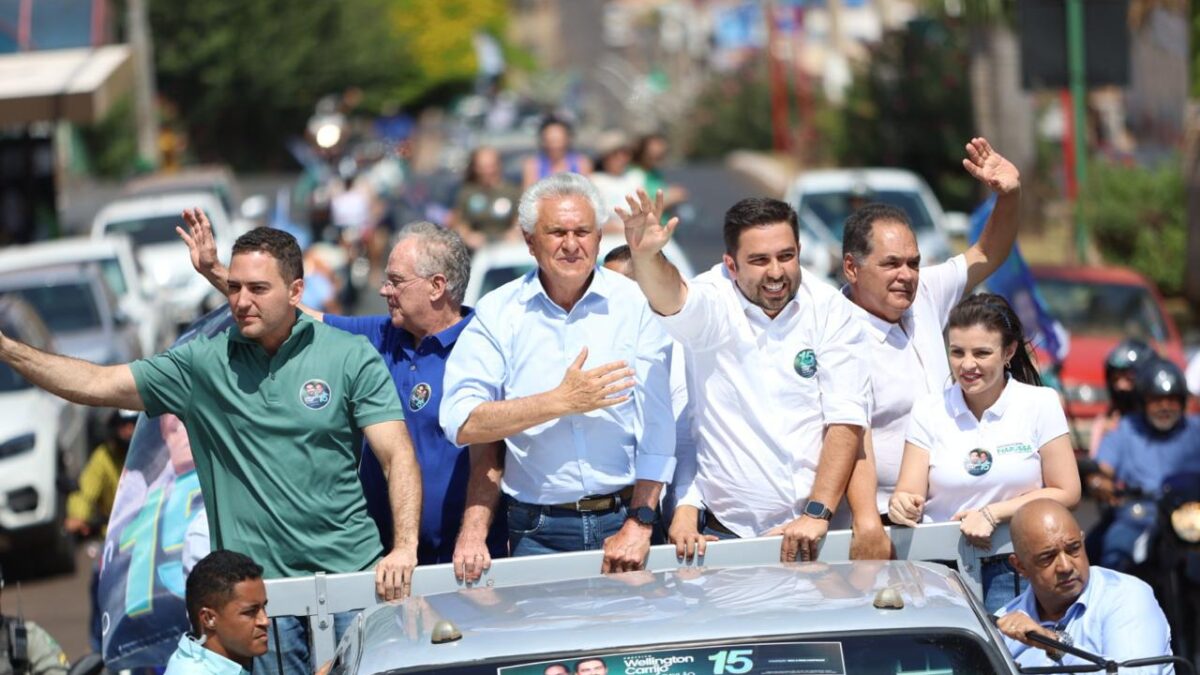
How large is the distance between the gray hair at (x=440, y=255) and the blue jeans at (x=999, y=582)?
6.18ft

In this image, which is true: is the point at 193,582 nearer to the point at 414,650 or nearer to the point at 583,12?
the point at 414,650

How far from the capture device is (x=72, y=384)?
5.74m

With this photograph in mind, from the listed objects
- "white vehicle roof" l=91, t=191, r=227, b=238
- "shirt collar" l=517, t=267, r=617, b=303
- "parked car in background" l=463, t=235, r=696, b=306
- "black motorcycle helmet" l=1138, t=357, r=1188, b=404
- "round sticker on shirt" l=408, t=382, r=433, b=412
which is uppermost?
"white vehicle roof" l=91, t=191, r=227, b=238

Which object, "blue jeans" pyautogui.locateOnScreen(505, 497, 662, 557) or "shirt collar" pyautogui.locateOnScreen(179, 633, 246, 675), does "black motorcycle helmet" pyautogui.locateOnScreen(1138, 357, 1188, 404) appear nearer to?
"blue jeans" pyautogui.locateOnScreen(505, 497, 662, 557)

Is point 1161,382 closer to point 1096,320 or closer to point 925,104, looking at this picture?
point 1096,320

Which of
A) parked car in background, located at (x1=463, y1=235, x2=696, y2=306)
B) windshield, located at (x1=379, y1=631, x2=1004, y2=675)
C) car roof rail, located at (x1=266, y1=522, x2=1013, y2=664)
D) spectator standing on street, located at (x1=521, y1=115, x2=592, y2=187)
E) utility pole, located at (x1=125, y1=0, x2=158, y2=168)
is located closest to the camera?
windshield, located at (x1=379, y1=631, x2=1004, y2=675)

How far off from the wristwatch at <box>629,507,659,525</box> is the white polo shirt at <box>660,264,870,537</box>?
284 mm

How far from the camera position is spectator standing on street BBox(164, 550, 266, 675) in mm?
5176

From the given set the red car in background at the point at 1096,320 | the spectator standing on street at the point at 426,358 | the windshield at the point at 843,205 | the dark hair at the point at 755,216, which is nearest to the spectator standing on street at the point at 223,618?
the spectator standing on street at the point at 426,358

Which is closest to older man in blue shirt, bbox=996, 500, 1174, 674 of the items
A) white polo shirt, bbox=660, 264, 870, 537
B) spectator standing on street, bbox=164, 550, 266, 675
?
white polo shirt, bbox=660, 264, 870, 537

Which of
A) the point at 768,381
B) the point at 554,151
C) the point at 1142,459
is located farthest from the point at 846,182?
the point at 768,381

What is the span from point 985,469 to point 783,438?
1.95 ft

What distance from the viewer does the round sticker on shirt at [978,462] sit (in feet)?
19.1

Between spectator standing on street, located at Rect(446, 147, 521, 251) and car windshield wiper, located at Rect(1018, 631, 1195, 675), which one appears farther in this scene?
spectator standing on street, located at Rect(446, 147, 521, 251)
